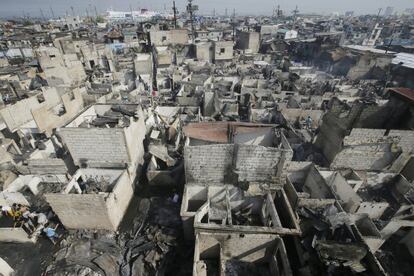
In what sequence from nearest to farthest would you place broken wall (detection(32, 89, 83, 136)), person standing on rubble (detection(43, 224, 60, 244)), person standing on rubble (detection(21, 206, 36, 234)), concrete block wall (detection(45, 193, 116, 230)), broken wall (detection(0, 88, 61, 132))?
1. concrete block wall (detection(45, 193, 116, 230))
2. person standing on rubble (detection(43, 224, 60, 244))
3. person standing on rubble (detection(21, 206, 36, 234))
4. broken wall (detection(32, 89, 83, 136))
5. broken wall (detection(0, 88, 61, 132))

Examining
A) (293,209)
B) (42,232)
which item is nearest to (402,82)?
(293,209)

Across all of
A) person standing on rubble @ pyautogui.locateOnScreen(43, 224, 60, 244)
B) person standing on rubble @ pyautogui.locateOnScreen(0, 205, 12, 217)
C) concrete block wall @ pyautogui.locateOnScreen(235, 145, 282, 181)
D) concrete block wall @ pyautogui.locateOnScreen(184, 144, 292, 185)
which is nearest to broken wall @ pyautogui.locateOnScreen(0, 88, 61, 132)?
person standing on rubble @ pyautogui.locateOnScreen(0, 205, 12, 217)

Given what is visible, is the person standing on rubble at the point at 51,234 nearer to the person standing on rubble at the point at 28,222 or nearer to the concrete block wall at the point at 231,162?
the person standing on rubble at the point at 28,222

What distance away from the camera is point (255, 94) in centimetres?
2264

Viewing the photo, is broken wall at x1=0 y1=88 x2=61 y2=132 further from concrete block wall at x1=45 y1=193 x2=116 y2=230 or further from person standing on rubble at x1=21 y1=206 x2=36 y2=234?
concrete block wall at x1=45 y1=193 x2=116 y2=230

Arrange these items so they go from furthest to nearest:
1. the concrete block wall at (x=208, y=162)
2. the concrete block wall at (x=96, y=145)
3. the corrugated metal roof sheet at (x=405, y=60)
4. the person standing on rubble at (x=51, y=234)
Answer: the corrugated metal roof sheet at (x=405, y=60) < the concrete block wall at (x=96, y=145) < the person standing on rubble at (x=51, y=234) < the concrete block wall at (x=208, y=162)

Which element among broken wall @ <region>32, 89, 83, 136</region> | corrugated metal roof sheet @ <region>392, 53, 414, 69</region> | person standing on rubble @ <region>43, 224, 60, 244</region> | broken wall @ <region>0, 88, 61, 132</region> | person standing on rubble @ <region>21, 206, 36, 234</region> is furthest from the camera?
corrugated metal roof sheet @ <region>392, 53, 414, 69</region>

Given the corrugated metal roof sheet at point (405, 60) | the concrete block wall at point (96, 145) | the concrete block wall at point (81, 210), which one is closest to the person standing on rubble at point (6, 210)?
the concrete block wall at point (81, 210)

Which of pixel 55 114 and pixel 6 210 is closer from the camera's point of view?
pixel 6 210

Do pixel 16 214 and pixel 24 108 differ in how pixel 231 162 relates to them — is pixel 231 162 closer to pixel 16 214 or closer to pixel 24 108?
pixel 16 214

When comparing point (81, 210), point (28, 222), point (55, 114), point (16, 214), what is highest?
point (55, 114)

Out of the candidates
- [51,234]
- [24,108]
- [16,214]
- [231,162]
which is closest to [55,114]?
[24,108]

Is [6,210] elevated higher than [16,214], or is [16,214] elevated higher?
[6,210]

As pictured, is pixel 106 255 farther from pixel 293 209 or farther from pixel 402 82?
pixel 402 82
